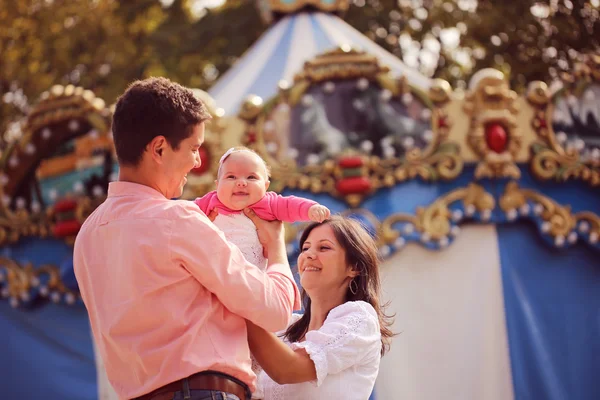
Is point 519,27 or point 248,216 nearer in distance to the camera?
point 248,216

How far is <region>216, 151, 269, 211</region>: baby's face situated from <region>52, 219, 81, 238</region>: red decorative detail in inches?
130

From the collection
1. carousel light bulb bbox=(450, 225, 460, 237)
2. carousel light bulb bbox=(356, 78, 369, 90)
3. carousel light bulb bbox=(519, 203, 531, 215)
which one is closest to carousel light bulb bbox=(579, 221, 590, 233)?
carousel light bulb bbox=(519, 203, 531, 215)

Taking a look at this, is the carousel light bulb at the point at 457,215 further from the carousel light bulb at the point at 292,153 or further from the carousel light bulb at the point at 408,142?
the carousel light bulb at the point at 292,153

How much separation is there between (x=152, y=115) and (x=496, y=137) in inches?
134

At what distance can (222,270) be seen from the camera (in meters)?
1.95

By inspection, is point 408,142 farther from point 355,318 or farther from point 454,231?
point 355,318

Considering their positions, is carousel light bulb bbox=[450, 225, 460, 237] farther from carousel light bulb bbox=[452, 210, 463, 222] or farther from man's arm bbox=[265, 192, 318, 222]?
man's arm bbox=[265, 192, 318, 222]

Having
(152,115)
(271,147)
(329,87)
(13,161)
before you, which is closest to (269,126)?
(271,147)

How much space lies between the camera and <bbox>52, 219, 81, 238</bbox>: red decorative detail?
17.7ft

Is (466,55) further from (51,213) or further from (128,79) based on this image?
(51,213)

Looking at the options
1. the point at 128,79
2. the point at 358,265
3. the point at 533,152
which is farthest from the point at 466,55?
the point at 358,265

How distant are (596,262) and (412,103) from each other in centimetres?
146

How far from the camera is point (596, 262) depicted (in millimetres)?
5289

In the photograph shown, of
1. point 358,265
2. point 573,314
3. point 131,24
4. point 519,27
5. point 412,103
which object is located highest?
point 131,24
